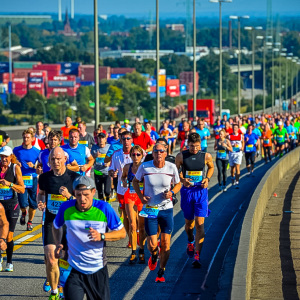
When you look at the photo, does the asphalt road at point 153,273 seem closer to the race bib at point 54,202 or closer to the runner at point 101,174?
the race bib at point 54,202

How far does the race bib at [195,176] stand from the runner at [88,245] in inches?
192

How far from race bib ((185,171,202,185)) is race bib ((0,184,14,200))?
2.36 m

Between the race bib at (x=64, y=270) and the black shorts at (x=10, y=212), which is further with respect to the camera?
the black shorts at (x=10, y=212)

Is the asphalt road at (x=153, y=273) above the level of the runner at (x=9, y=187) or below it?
below

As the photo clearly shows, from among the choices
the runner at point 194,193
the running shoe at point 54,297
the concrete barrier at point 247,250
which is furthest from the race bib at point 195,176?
the running shoe at point 54,297

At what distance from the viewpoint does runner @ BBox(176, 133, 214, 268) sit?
12266 millimetres

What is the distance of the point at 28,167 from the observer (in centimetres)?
1543

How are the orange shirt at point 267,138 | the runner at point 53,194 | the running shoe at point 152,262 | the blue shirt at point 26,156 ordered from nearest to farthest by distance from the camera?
the runner at point 53,194 → the running shoe at point 152,262 → the blue shirt at point 26,156 → the orange shirt at point 267,138


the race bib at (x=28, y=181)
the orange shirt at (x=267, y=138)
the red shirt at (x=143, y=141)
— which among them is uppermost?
the red shirt at (x=143, y=141)

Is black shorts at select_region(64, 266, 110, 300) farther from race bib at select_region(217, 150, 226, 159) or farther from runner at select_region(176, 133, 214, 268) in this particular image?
race bib at select_region(217, 150, 226, 159)

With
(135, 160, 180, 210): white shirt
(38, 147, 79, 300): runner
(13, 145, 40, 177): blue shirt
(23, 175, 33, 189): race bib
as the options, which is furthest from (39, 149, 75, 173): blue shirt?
(38, 147, 79, 300): runner

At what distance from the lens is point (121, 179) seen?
41.9ft

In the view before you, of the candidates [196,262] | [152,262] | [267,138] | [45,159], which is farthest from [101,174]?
[267,138]

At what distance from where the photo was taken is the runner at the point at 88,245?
24.5 ft
